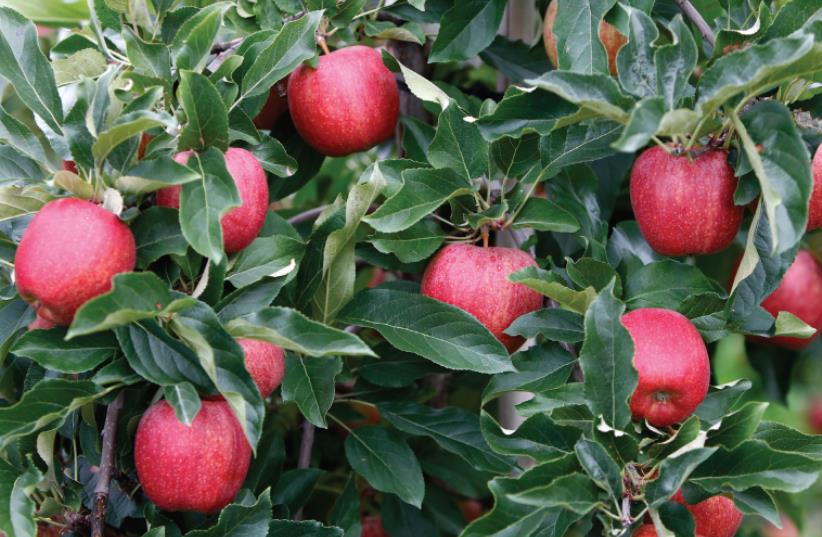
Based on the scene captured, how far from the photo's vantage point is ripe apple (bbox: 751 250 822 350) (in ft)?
4.11

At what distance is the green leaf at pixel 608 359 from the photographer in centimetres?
80

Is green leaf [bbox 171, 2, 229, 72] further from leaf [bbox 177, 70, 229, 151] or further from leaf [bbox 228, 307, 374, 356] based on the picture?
leaf [bbox 228, 307, 374, 356]

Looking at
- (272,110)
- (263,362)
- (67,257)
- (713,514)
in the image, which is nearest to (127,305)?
(67,257)

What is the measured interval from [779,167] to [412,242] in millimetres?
A: 377

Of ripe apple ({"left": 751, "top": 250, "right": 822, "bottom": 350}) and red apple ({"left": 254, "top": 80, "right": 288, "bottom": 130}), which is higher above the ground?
red apple ({"left": 254, "top": 80, "right": 288, "bottom": 130})

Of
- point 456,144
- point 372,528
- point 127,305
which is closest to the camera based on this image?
point 127,305

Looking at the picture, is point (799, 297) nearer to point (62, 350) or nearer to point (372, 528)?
point (372, 528)

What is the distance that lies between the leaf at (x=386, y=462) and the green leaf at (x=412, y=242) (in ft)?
0.85

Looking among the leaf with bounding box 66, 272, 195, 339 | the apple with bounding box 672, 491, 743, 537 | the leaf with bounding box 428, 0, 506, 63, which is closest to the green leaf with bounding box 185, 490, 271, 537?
the leaf with bounding box 66, 272, 195, 339

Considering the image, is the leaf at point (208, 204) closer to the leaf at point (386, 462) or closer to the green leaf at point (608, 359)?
the green leaf at point (608, 359)

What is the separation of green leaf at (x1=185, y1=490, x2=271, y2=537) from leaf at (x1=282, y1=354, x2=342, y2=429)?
4.1 inches

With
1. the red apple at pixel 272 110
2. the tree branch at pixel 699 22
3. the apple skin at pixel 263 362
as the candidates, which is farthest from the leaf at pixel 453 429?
the tree branch at pixel 699 22

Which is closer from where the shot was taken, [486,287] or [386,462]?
[486,287]

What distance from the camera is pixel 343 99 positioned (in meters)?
1.08
